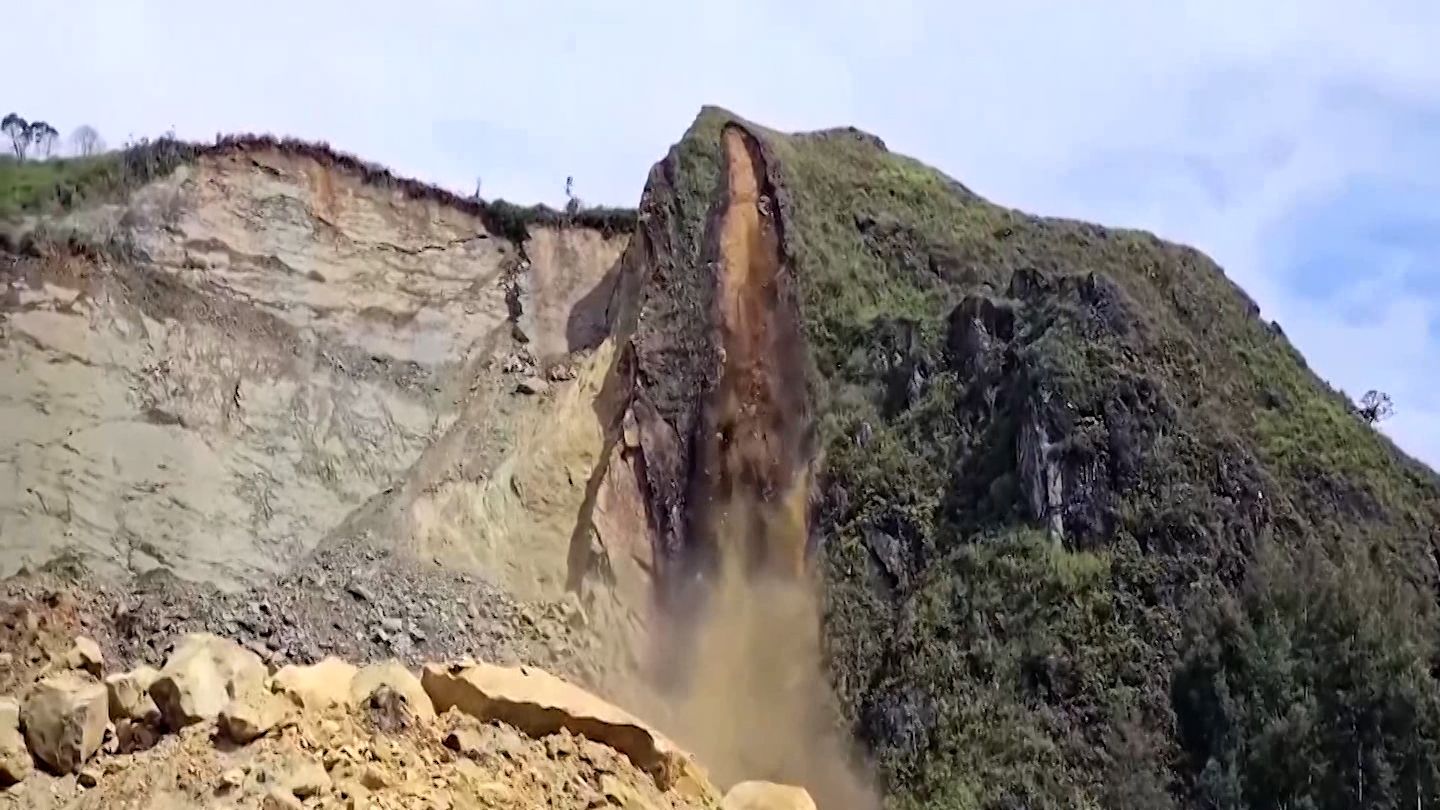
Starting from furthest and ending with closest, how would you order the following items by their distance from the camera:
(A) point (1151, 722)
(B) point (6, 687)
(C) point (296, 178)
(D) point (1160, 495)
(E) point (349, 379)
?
(C) point (296, 178) < (E) point (349, 379) < (D) point (1160, 495) < (A) point (1151, 722) < (B) point (6, 687)

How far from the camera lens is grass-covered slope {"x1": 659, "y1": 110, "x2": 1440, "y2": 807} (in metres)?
17.8

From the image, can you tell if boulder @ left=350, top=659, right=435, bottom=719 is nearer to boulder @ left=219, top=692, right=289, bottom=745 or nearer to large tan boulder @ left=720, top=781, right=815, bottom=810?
boulder @ left=219, top=692, right=289, bottom=745

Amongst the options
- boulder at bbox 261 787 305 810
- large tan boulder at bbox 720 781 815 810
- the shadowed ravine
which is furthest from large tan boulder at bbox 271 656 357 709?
the shadowed ravine

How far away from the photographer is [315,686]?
37.3ft

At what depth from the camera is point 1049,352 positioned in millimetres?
21109

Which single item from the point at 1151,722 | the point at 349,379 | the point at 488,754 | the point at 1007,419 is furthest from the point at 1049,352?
the point at 488,754

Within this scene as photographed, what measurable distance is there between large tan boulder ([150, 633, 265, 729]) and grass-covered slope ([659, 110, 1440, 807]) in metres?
8.92

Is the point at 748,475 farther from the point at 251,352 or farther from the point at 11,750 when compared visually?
the point at 11,750

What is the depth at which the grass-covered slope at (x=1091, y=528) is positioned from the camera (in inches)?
699

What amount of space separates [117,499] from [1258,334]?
16695 mm

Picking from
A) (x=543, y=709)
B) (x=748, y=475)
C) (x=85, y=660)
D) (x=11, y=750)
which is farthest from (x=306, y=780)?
(x=748, y=475)

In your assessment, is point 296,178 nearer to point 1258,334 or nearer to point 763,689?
point 763,689

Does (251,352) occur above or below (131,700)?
above

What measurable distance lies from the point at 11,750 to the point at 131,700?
920mm
